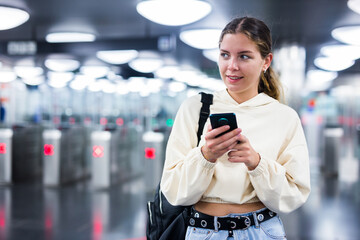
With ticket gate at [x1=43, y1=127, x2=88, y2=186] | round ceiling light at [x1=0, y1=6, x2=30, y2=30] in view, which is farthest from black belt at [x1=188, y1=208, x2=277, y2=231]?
ticket gate at [x1=43, y1=127, x2=88, y2=186]

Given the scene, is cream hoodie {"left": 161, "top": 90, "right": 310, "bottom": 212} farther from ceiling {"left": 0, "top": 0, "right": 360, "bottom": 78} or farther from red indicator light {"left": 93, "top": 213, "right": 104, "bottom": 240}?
red indicator light {"left": 93, "top": 213, "right": 104, "bottom": 240}

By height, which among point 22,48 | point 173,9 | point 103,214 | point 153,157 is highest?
point 173,9

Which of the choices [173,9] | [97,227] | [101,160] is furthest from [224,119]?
[101,160]

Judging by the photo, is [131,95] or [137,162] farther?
[131,95]

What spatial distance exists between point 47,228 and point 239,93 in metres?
3.52

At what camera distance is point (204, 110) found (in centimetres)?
115

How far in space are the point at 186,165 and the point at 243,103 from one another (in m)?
0.28

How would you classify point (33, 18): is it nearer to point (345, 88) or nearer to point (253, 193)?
point (253, 193)

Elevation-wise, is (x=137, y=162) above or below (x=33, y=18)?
below

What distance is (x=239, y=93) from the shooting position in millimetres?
1200

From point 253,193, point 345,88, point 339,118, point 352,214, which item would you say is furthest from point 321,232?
point 345,88

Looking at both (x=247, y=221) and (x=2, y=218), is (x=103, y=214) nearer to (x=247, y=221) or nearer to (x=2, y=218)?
(x=2, y=218)

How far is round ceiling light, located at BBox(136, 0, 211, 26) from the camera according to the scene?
367cm

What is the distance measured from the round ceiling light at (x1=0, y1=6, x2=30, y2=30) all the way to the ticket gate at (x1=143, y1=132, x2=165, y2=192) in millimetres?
3006
